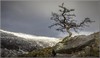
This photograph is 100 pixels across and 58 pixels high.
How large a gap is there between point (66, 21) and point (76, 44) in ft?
3.31

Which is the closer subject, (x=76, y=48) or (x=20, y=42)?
(x=76, y=48)

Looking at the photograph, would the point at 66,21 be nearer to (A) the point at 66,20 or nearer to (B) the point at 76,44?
(A) the point at 66,20

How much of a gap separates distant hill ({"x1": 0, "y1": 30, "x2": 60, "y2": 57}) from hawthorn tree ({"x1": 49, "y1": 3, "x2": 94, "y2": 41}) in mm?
451

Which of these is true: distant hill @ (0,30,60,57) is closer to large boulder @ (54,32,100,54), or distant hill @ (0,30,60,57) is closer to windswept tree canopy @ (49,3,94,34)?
large boulder @ (54,32,100,54)

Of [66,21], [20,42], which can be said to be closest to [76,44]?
[66,21]

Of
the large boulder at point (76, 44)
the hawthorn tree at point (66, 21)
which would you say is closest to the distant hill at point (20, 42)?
the large boulder at point (76, 44)

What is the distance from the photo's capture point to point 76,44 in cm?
577

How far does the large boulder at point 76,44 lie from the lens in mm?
5615

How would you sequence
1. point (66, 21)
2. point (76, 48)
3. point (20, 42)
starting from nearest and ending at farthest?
point (76, 48) → point (20, 42) → point (66, 21)

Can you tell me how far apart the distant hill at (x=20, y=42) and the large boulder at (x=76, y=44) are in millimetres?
299

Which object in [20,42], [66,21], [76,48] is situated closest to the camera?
[76,48]

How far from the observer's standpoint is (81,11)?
614 cm

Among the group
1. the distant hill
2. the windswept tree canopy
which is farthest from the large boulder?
the windswept tree canopy

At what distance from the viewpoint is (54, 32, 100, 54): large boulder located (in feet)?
18.4
